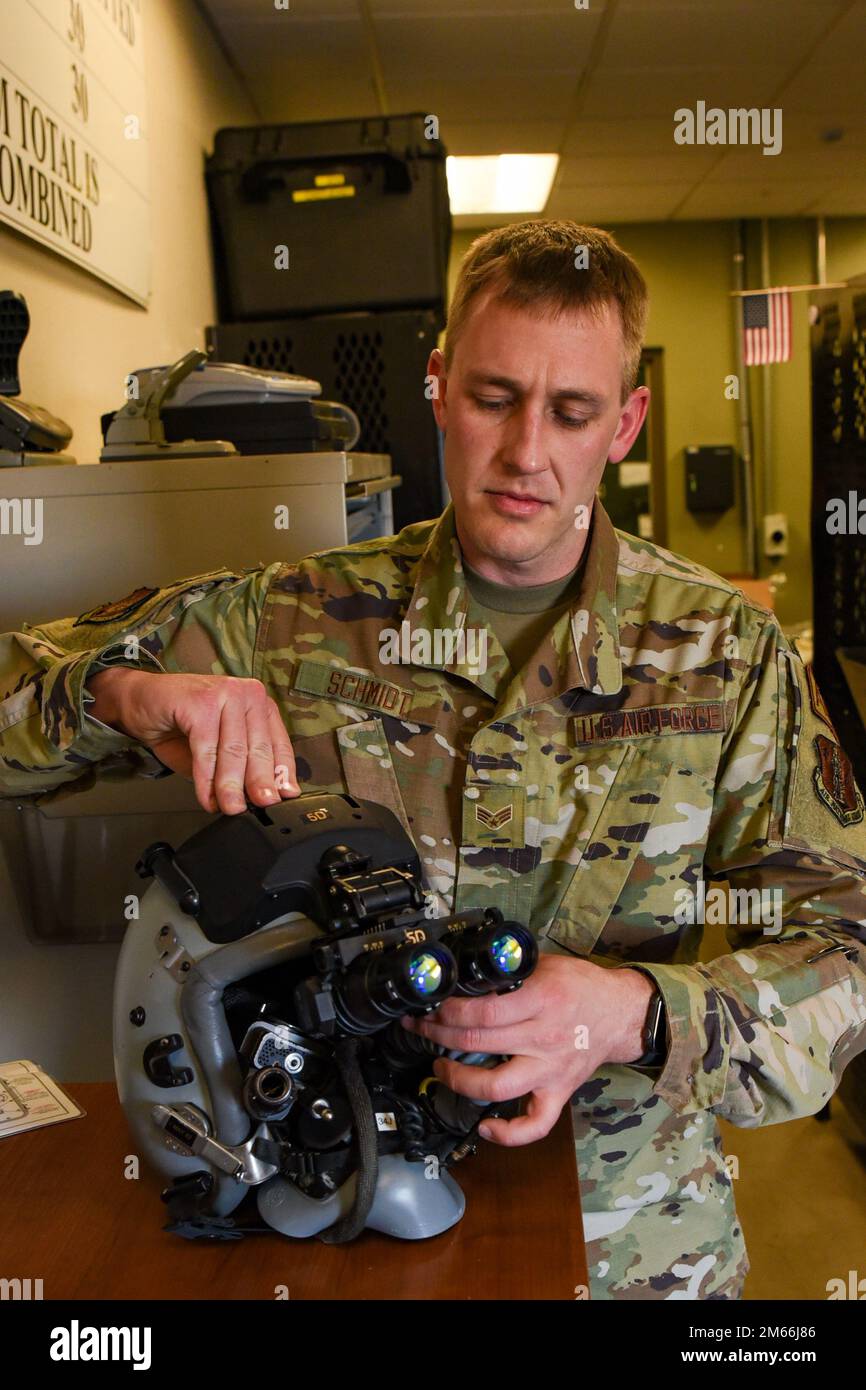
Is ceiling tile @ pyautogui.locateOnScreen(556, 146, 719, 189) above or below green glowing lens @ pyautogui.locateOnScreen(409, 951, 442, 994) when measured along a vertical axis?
above

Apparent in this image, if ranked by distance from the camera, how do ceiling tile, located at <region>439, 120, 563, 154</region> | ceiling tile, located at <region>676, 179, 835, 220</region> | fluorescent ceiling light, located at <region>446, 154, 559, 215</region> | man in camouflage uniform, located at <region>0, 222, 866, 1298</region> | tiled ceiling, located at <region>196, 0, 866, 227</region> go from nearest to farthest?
man in camouflage uniform, located at <region>0, 222, 866, 1298</region> → tiled ceiling, located at <region>196, 0, 866, 227</region> → ceiling tile, located at <region>439, 120, 563, 154</region> → fluorescent ceiling light, located at <region>446, 154, 559, 215</region> → ceiling tile, located at <region>676, 179, 835, 220</region>

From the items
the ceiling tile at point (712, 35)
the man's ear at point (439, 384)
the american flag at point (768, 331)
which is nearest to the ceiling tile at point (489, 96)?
the ceiling tile at point (712, 35)

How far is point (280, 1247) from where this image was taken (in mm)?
849

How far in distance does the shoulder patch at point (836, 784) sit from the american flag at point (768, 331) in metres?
5.26

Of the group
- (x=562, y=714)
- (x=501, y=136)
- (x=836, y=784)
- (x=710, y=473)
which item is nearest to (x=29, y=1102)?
(x=562, y=714)

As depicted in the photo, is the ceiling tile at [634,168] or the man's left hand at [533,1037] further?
the ceiling tile at [634,168]

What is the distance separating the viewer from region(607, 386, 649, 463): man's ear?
4.34ft

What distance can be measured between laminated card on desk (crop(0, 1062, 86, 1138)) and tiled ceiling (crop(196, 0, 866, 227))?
2.78 metres

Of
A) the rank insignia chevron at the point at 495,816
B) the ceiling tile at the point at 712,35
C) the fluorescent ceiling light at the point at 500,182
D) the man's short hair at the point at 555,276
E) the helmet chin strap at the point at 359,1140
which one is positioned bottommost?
the helmet chin strap at the point at 359,1140

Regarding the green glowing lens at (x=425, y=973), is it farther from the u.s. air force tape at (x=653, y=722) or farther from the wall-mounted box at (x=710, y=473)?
the wall-mounted box at (x=710, y=473)

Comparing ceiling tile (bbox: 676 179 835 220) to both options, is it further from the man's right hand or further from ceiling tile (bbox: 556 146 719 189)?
the man's right hand

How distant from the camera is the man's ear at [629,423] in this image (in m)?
1.32

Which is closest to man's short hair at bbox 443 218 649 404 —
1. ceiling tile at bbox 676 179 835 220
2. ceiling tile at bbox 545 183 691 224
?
ceiling tile at bbox 545 183 691 224

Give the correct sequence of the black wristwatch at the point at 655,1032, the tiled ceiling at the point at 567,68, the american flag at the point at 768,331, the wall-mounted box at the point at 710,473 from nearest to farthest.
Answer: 1. the black wristwatch at the point at 655,1032
2. the tiled ceiling at the point at 567,68
3. the american flag at the point at 768,331
4. the wall-mounted box at the point at 710,473
